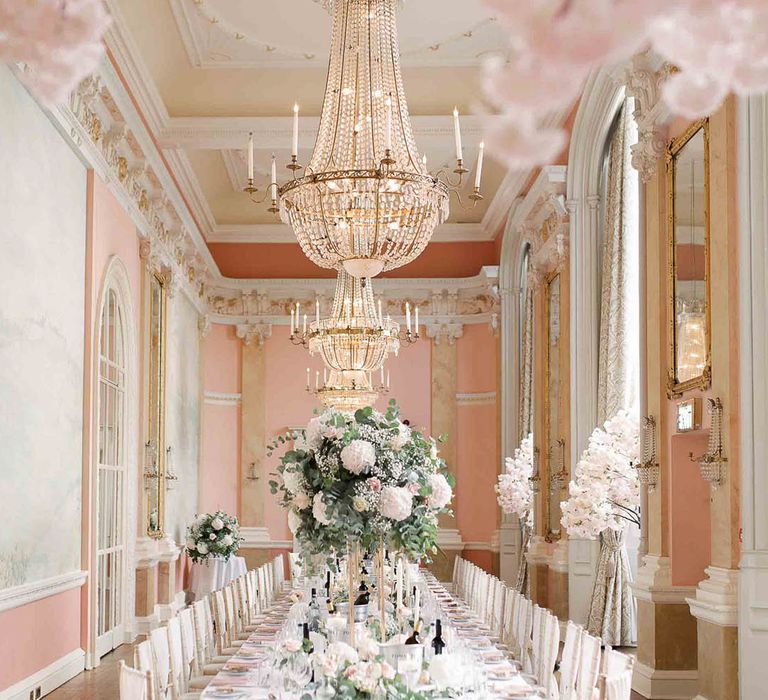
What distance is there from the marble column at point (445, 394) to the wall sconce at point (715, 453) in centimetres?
1130

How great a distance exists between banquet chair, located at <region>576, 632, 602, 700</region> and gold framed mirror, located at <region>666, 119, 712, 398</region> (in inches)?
92.3

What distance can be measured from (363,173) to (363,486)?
1747 mm

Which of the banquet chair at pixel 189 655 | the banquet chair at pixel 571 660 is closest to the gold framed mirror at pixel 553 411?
the banquet chair at pixel 189 655

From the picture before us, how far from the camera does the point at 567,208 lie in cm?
1167

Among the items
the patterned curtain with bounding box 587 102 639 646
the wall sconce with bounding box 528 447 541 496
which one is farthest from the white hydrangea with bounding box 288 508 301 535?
the wall sconce with bounding box 528 447 541 496

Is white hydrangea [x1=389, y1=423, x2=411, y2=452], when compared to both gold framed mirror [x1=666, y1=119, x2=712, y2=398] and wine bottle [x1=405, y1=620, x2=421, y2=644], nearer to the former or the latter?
wine bottle [x1=405, y1=620, x2=421, y2=644]

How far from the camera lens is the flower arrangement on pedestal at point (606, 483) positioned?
8.80m

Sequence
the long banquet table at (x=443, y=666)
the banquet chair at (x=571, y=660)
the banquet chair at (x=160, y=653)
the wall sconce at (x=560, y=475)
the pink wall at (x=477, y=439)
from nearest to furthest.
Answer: the long banquet table at (x=443, y=666), the banquet chair at (x=160, y=653), the banquet chair at (x=571, y=660), the wall sconce at (x=560, y=475), the pink wall at (x=477, y=439)

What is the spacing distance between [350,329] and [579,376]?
2.61 metres

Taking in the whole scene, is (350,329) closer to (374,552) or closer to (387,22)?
(387,22)

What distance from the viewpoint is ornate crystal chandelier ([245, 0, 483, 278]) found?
18.5ft

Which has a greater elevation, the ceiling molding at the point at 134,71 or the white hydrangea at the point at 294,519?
the ceiling molding at the point at 134,71

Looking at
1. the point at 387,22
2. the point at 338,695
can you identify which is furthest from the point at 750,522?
the point at 387,22

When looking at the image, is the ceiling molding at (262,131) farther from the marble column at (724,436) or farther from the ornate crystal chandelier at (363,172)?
the ornate crystal chandelier at (363,172)
